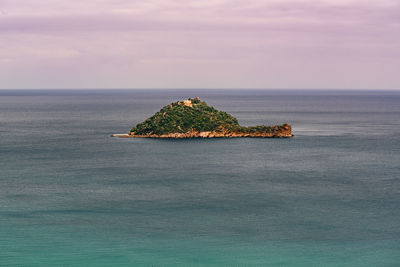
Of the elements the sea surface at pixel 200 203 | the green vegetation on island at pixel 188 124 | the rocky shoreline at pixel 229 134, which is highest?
the green vegetation on island at pixel 188 124

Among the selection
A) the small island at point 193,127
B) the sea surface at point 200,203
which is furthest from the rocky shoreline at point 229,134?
the sea surface at point 200,203

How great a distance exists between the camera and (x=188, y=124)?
120250 millimetres

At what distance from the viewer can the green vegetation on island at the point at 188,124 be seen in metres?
Answer: 120

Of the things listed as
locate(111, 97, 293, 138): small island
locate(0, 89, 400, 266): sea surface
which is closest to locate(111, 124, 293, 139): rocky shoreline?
locate(111, 97, 293, 138): small island

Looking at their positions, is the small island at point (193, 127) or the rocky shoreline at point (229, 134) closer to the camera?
the rocky shoreline at point (229, 134)

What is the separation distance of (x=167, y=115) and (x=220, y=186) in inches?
1982

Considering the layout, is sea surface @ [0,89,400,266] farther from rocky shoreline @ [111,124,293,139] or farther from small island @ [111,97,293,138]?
small island @ [111,97,293,138]

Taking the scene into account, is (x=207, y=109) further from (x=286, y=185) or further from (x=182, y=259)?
(x=182, y=259)

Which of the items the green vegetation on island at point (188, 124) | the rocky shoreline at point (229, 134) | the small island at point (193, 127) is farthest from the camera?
the green vegetation on island at point (188, 124)

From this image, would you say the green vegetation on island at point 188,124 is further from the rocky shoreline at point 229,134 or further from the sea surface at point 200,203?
the sea surface at point 200,203

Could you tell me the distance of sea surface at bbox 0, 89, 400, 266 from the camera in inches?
1812

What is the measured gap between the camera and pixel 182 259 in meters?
44.4

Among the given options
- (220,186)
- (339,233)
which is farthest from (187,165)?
(339,233)

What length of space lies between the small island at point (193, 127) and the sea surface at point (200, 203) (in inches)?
240
